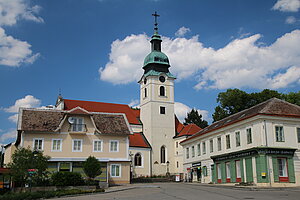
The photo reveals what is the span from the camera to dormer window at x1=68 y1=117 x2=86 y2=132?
125 ft

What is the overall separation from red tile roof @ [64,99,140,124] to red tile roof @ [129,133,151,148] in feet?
12.0

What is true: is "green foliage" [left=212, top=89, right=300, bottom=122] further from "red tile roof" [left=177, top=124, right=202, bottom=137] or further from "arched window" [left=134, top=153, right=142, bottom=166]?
"arched window" [left=134, top=153, right=142, bottom=166]

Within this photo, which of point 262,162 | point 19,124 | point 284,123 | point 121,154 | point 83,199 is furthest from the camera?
point 121,154

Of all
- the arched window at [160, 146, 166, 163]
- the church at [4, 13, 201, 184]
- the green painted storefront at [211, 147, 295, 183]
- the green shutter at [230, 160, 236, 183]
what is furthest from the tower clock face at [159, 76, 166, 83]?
the green shutter at [230, 160, 236, 183]

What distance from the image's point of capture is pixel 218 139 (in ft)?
135

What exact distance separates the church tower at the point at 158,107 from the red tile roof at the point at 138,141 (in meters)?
0.78

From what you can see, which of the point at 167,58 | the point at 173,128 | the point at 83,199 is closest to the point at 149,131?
the point at 173,128

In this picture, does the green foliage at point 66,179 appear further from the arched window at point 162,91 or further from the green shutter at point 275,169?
the arched window at point 162,91

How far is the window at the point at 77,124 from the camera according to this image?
125 feet

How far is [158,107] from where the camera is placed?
61.6 m

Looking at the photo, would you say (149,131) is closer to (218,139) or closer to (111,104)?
(111,104)

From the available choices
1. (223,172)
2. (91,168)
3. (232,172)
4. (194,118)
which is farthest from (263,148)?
(194,118)

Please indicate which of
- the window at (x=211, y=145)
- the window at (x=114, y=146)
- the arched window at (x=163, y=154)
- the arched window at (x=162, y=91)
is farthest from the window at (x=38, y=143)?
the arched window at (x=162, y=91)

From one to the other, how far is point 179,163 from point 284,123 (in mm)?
26870
